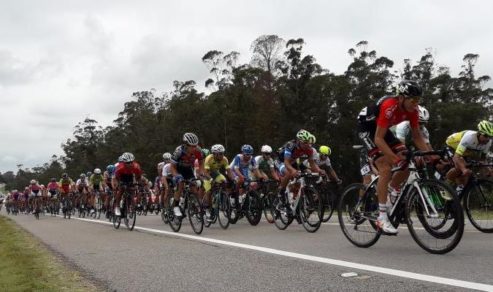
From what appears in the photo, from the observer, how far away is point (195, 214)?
37.7 ft

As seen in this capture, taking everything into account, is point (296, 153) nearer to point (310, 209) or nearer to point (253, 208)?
point (310, 209)

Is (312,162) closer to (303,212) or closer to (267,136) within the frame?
(303,212)

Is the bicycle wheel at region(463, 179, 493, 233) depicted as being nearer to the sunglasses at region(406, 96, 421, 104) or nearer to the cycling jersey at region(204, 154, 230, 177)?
the sunglasses at region(406, 96, 421, 104)

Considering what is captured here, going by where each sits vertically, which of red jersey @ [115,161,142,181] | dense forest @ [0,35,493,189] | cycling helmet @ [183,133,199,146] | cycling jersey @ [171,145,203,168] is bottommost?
red jersey @ [115,161,142,181]

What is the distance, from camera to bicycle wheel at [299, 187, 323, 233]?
33.6ft

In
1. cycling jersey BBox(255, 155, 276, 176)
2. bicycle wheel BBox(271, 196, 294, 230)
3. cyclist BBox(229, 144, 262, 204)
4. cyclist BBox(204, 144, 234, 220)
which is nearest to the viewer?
bicycle wheel BBox(271, 196, 294, 230)

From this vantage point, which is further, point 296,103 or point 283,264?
point 296,103

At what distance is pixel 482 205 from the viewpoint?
8.96m

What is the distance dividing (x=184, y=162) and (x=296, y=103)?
43.8m

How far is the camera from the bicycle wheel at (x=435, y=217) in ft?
20.5

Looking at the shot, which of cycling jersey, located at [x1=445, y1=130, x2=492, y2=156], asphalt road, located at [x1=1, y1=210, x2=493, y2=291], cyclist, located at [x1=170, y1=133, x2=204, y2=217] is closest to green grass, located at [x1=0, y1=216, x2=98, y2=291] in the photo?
asphalt road, located at [x1=1, y1=210, x2=493, y2=291]

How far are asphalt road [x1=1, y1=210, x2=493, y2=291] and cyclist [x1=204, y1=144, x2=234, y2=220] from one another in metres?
2.71

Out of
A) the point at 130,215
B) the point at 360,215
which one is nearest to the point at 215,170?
the point at 130,215

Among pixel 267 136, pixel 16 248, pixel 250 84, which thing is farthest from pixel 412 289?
pixel 250 84
